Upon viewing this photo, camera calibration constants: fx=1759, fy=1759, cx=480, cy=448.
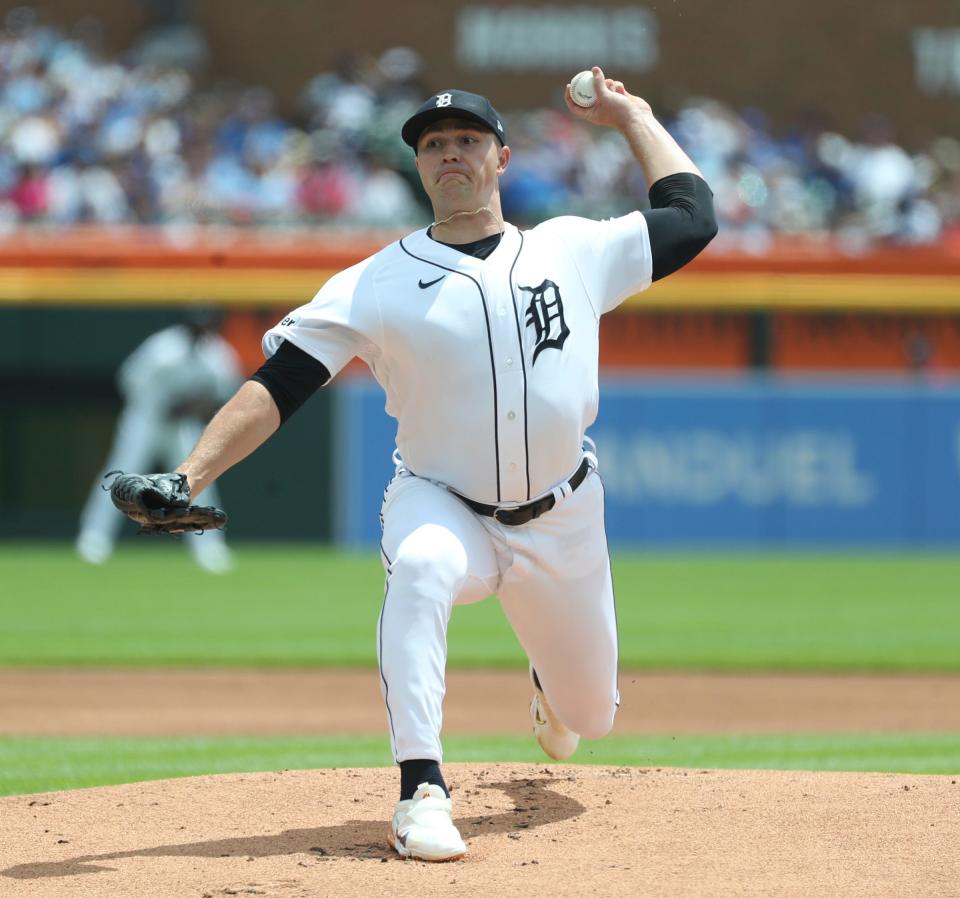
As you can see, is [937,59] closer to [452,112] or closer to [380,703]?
[380,703]

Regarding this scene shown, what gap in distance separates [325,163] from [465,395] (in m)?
13.3

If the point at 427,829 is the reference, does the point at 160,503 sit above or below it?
above

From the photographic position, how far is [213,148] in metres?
17.6

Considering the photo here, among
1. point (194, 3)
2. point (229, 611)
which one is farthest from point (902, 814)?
point (194, 3)

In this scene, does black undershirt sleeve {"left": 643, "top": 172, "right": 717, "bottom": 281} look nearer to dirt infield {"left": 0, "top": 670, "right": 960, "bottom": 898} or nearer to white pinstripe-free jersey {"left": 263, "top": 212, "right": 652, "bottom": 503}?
white pinstripe-free jersey {"left": 263, "top": 212, "right": 652, "bottom": 503}

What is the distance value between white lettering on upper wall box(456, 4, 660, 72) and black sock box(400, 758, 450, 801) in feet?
65.1

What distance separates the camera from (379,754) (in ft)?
21.2

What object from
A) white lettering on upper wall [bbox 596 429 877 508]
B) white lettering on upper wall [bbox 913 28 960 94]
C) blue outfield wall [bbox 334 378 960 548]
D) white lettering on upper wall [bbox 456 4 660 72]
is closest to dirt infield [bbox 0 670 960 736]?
blue outfield wall [bbox 334 378 960 548]

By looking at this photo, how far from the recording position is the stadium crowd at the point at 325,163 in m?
16.6

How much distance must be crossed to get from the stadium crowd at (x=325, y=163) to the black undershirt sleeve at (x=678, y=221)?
11828 mm

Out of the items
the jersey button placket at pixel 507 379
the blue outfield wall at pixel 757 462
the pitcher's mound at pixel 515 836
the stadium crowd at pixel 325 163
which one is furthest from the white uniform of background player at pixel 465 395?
the stadium crowd at pixel 325 163

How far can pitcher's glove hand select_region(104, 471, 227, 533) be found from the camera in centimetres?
398

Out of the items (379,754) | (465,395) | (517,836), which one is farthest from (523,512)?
(379,754)

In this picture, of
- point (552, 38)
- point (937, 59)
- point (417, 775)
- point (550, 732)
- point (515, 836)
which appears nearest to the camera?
point (417, 775)
